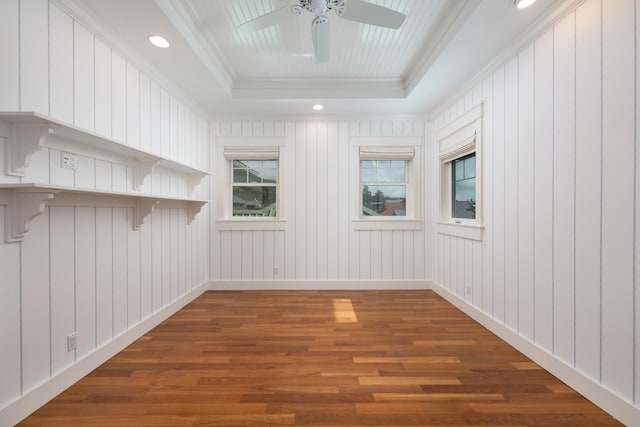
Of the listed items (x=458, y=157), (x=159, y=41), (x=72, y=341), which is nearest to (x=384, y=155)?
(x=458, y=157)

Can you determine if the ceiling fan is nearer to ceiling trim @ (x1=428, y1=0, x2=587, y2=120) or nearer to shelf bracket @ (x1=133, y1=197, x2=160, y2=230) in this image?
ceiling trim @ (x1=428, y1=0, x2=587, y2=120)

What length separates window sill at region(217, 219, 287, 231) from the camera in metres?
3.76

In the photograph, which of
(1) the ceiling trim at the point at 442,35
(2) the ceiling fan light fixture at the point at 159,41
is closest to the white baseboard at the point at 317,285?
(1) the ceiling trim at the point at 442,35

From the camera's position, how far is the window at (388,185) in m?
3.78

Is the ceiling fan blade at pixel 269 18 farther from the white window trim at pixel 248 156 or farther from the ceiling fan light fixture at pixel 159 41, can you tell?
the white window trim at pixel 248 156

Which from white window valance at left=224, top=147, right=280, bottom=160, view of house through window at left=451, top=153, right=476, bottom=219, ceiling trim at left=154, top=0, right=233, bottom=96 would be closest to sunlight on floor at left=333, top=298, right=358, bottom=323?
view of house through window at left=451, top=153, right=476, bottom=219

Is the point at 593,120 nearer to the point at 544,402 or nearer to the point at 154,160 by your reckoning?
the point at 544,402

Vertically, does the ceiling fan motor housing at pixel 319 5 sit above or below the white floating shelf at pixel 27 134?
above

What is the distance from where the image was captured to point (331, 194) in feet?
12.4

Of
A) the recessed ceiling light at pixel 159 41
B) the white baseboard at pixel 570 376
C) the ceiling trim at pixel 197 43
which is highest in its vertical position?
the ceiling trim at pixel 197 43

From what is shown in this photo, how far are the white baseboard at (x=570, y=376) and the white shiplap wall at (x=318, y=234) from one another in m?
1.33

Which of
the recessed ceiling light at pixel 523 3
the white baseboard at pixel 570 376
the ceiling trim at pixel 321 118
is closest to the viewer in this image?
the white baseboard at pixel 570 376

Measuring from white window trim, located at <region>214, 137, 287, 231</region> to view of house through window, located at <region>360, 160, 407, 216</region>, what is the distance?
1.18 metres

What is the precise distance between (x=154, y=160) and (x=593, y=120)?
3055 millimetres
